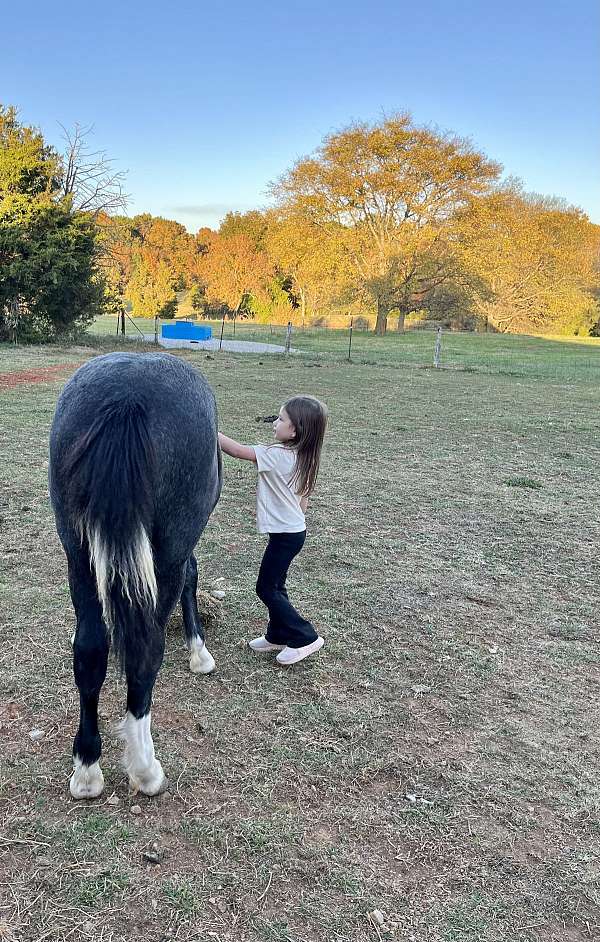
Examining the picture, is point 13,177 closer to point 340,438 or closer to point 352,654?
point 340,438

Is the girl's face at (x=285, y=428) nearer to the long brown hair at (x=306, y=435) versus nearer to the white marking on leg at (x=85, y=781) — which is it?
the long brown hair at (x=306, y=435)

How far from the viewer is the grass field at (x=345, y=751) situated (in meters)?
1.76

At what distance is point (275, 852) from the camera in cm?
193

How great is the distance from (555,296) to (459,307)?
706cm

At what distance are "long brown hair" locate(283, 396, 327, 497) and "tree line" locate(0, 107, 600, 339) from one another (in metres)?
17.1

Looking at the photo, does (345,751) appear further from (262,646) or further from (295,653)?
(262,646)

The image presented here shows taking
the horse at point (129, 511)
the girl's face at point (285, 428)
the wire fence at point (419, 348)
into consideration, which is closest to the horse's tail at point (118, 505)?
the horse at point (129, 511)

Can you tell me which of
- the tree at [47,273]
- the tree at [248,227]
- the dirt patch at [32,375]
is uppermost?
the tree at [248,227]

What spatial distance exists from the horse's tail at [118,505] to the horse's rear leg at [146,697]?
0.44 ft

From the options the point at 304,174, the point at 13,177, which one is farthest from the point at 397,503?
the point at 304,174

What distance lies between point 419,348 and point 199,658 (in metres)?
25.7

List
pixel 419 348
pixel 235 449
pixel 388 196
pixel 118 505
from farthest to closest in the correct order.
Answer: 1. pixel 388 196
2. pixel 419 348
3. pixel 235 449
4. pixel 118 505

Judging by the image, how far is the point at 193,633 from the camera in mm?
2928

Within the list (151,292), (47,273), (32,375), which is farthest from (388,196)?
(32,375)
